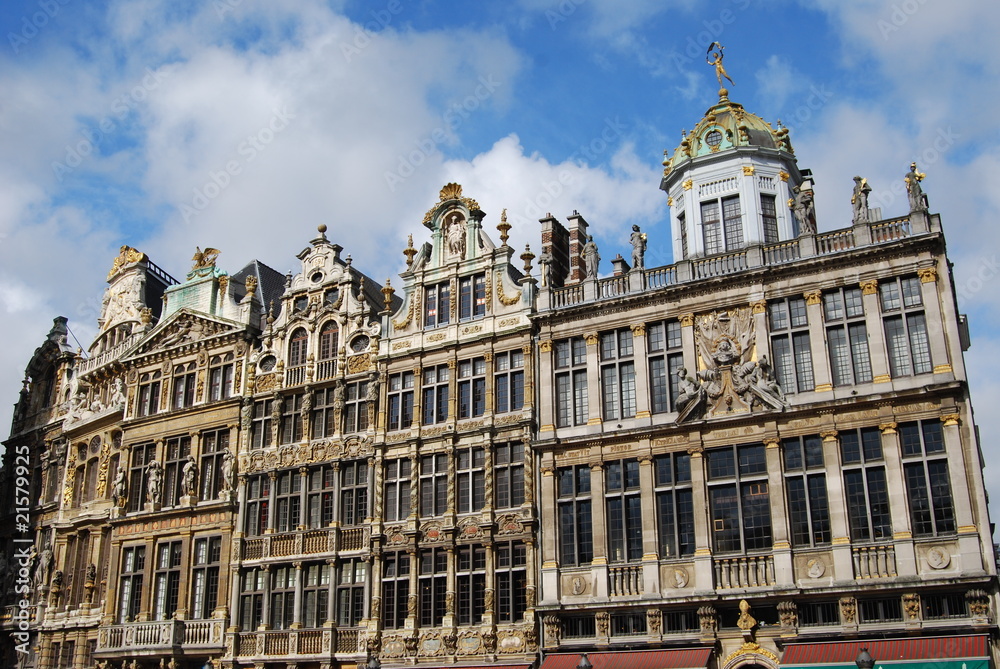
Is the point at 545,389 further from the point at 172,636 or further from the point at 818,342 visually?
the point at 172,636

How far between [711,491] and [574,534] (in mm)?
4189

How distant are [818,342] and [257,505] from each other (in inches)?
771

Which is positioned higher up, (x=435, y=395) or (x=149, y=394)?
(x=149, y=394)

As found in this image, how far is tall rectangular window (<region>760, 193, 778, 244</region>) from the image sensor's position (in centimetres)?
3206

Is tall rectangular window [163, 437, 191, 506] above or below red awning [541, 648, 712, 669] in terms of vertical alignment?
above

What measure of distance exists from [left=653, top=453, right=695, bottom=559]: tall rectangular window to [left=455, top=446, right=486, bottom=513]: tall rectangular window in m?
5.70

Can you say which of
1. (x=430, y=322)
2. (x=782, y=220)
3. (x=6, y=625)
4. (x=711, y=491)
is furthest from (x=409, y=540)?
(x=6, y=625)

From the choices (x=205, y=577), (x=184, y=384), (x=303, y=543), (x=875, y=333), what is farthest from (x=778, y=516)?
(x=184, y=384)

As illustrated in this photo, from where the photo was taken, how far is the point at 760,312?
29.3m

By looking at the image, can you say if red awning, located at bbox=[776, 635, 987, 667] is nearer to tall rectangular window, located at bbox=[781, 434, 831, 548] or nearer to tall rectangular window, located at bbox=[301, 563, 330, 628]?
tall rectangular window, located at bbox=[781, 434, 831, 548]

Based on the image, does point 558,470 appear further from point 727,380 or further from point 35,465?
point 35,465

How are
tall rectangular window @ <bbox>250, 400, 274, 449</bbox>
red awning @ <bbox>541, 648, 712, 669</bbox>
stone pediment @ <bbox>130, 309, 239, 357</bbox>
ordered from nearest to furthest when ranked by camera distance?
red awning @ <bbox>541, 648, 712, 669</bbox>
tall rectangular window @ <bbox>250, 400, 274, 449</bbox>
stone pediment @ <bbox>130, 309, 239, 357</bbox>

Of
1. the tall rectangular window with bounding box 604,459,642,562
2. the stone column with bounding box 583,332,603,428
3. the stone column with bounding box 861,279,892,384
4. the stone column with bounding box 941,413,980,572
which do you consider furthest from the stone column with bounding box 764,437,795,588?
the stone column with bounding box 583,332,603,428

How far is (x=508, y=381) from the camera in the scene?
33.0 meters
